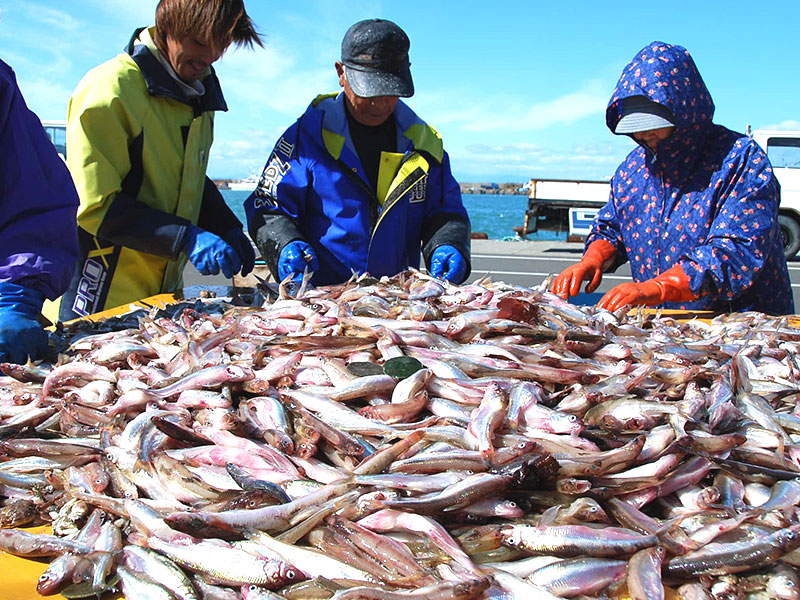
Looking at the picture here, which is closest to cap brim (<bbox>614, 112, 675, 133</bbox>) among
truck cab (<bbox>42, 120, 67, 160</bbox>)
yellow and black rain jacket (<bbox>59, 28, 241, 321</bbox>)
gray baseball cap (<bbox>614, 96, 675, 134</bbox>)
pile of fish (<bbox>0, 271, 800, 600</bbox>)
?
gray baseball cap (<bbox>614, 96, 675, 134</bbox>)

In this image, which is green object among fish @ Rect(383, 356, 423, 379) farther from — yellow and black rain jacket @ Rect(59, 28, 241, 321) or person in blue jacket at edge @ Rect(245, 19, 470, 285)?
yellow and black rain jacket @ Rect(59, 28, 241, 321)

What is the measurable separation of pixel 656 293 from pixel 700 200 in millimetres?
767

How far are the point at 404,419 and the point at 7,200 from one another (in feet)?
7.34

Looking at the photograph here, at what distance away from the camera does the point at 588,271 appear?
4.50 meters

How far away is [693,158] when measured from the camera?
4.12 m

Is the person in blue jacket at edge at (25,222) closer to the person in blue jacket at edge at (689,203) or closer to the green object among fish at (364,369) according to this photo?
the green object among fish at (364,369)

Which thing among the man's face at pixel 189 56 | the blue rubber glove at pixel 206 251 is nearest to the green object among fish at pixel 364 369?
the blue rubber glove at pixel 206 251

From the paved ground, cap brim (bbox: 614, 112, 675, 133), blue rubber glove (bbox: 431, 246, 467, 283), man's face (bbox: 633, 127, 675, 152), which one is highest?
cap brim (bbox: 614, 112, 675, 133)

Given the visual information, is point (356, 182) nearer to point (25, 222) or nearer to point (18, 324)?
point (25, 222)

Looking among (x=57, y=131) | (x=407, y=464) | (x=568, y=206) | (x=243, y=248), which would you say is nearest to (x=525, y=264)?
(x=568, y=206)

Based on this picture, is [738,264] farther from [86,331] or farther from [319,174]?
[86,331]

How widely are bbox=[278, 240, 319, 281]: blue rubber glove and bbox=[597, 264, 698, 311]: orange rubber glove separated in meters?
1.86

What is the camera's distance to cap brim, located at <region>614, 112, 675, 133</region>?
3920 millimetres

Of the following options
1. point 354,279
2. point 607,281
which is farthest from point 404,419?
point 607,281
